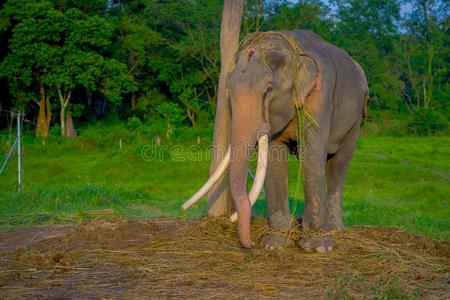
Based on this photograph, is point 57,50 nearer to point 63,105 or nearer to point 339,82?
point 63,105

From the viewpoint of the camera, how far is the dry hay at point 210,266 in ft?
16.0

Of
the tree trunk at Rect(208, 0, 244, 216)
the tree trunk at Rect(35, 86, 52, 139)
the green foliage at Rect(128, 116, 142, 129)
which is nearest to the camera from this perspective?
the tree trunk at Rect(208, 0, 244, 216)

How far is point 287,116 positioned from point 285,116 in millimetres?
28

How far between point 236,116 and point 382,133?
30.9 metres

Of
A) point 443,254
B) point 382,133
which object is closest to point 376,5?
point 382,133

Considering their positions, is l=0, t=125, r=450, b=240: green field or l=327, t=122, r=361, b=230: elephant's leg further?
l=0, t=125, r=450, b=240: green field

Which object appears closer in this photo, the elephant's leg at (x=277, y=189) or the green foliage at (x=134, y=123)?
the elephant's leg at (x=277, y=189)

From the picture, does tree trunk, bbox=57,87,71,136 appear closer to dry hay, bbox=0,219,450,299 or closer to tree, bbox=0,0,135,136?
tree, bbox=0,0,135,136

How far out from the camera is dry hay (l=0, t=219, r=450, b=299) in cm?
486

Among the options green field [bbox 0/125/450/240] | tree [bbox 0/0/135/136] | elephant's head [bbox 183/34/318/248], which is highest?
tree [bbox 0/0/135/136]

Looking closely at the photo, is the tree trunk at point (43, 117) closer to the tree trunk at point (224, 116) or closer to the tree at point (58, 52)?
the tree at point (58, 52)

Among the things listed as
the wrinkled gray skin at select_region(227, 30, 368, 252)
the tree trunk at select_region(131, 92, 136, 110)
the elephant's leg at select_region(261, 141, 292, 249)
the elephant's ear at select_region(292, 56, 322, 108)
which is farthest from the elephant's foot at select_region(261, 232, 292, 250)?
the tree trunk at select_region(131, 92, 136, 110)

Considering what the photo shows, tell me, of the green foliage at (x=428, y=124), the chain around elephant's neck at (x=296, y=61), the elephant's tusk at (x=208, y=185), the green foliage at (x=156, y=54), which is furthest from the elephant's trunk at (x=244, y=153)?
the green foliage at (x=428, y=124)

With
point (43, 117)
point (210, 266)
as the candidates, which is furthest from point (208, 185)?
point (43, 117)
